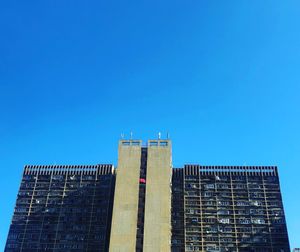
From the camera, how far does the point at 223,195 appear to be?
144m

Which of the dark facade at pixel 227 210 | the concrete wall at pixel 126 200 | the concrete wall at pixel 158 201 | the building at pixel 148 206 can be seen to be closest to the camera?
the concrete wall at pixel 158 201

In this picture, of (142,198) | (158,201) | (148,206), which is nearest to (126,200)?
(142,198)

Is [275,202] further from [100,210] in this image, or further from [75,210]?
[75,210]

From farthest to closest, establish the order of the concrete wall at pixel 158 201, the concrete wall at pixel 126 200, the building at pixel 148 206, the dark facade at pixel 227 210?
the dark facade at pixel 227 210 < the building at pixel 148 206 < the concrete wall at pixel 126 200 < the concrete wall at pixel 158 201

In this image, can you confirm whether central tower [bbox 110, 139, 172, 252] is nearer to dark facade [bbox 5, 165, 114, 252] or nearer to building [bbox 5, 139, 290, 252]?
building [bbox 5, 139, 290, 252]

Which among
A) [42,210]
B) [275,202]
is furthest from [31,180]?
[275,202]

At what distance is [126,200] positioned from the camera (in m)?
126

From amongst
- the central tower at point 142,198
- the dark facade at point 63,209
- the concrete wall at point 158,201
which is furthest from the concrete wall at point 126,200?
the dark facade at point 63,209

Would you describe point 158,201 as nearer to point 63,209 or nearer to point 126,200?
point 126,200

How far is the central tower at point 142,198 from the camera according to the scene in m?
118

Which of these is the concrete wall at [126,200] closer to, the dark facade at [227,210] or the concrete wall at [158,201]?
the concrete wall at [158,201]

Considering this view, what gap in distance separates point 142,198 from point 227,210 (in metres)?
34.6

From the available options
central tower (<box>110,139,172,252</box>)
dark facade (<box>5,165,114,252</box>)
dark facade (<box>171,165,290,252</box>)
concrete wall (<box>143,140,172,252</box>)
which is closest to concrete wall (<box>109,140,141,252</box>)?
central tower (<box>110,139,172,252</box>)

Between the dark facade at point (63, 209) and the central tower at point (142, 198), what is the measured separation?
53.8ft
